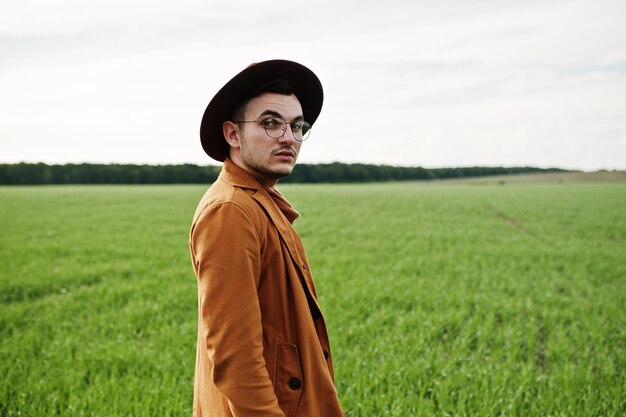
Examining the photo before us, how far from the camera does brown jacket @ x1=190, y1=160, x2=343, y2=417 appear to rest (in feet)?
4.83

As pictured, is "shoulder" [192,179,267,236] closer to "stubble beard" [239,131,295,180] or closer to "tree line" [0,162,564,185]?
"stubble beard" [239,131,295,180]

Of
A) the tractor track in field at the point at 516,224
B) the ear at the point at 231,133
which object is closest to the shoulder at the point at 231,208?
the ear at the point at 231,133

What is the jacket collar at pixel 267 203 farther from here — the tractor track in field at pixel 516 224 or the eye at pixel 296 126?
the tractor track in field at pixel 516 224

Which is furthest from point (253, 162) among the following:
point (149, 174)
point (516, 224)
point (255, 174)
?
point (149, 174)

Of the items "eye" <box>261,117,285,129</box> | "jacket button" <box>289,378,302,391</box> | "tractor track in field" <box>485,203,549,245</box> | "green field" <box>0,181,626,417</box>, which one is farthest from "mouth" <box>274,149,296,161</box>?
"tractor track in field" <box>485,203,549,245</box>

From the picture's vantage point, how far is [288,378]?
1.68 meters

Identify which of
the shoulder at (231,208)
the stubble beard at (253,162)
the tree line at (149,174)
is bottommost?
the shoulder at (231,208)

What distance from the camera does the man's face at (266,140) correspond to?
1.80 m

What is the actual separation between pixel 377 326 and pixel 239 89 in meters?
4.64

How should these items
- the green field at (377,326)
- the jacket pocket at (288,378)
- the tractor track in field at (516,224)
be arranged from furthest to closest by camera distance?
1. the tractor track in field at (516,224)
2. the green field at (377,326)
3. the jacket pocket at (288,378)

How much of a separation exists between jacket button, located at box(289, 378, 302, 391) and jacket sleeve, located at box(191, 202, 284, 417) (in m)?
0.17

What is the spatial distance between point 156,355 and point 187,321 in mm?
1228

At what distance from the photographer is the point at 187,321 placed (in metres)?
5.89

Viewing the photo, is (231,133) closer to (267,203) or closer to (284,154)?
(284,154)
